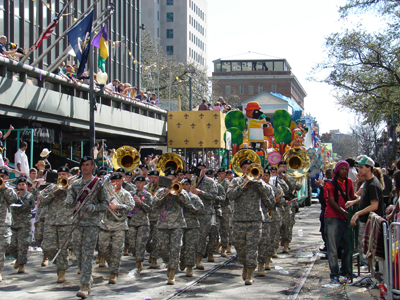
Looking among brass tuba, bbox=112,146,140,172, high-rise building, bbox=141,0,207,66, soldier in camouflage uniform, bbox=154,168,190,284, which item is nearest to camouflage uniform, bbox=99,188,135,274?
soldier in camouflage uniform, bbox=154,168,190,284

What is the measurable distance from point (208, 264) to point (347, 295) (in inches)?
144

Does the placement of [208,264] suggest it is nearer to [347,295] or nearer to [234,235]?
[234,235]

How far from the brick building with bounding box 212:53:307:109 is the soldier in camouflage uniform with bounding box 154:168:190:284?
86640mm

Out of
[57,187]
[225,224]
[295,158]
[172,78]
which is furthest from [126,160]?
[172,78]

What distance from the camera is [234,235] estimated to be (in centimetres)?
890

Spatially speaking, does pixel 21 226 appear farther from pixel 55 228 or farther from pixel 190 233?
pixel 190 233

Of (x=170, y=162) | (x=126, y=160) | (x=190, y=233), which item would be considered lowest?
(x=190, y=233)

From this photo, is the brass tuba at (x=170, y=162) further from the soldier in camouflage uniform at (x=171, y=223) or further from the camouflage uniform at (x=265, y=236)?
the camouflage uniform at (x=265, y=236)

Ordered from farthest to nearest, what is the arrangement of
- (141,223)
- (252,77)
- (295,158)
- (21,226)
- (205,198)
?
1. (252,77)
2. (295,158)
3. (205,198)
4. (141,223)
5. (21,226)

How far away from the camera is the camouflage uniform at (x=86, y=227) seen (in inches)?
301

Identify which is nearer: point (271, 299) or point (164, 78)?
point (271, 299)

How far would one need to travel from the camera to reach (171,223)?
9.01 metres

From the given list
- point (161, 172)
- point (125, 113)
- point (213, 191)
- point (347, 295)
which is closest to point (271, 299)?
point (347, 295)

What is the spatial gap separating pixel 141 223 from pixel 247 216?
2152mm
